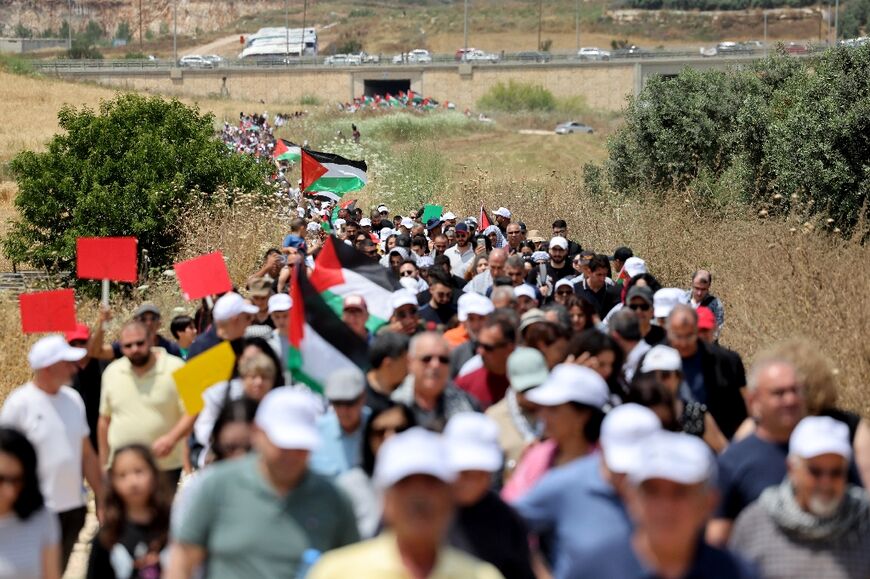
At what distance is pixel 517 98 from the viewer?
320 ft

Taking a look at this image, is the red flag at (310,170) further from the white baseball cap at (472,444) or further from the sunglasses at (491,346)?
the white baseball cap at (472,444)

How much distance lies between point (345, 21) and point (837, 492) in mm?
177404

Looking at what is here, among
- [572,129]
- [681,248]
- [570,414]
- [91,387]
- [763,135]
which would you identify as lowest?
[572,129]

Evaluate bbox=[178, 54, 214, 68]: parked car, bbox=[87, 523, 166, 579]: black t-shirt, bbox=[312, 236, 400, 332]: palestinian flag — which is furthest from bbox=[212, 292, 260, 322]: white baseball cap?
bbox=[178, 54, 214, 68]: parked car

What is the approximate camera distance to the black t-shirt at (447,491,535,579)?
4.89 m

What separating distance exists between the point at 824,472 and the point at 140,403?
4305 millimetres

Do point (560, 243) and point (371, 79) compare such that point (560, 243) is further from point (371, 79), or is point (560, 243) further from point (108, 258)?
point (371, 79)

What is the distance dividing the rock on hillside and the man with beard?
186 metres

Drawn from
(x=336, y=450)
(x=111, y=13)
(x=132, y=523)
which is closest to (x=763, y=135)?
(x=336, y=450)

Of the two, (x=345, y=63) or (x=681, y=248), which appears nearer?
(x=681, y=248)

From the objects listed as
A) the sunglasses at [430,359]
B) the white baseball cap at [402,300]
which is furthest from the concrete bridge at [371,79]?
the sunglasses at [430,359]

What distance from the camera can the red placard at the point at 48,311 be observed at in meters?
9.91

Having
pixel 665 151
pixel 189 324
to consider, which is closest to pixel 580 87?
pixel 665 151

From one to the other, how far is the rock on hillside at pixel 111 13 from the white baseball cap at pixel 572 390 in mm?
185248
